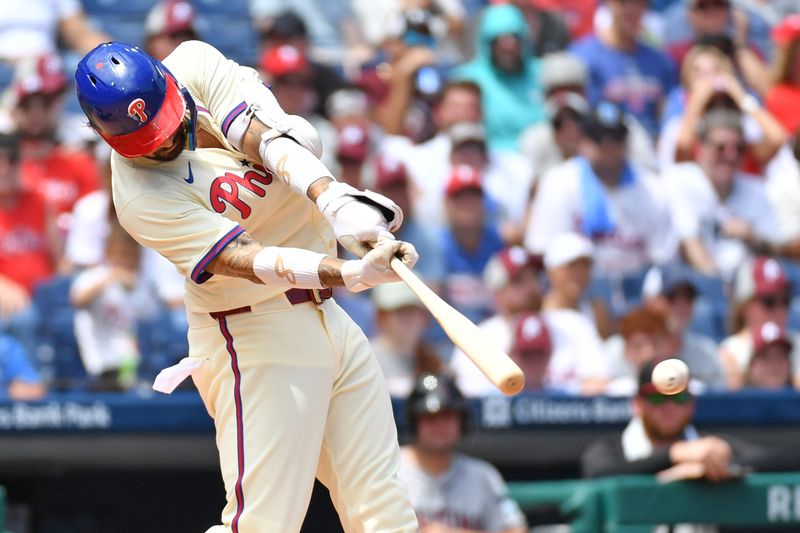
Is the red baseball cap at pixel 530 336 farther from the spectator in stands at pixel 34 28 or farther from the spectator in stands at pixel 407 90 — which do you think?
the spectator in stands at pixel 34 28

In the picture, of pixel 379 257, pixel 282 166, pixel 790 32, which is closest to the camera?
pixel 379 257

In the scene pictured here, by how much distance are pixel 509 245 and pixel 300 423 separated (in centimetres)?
390

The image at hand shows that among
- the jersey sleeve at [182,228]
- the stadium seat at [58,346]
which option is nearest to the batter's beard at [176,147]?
the jersey sleeve at [182,228]

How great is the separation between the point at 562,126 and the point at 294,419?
14.7 ft

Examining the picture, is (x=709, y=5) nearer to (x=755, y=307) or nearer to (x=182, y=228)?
(x=755, y=307)

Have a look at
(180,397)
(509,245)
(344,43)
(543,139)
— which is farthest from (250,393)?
(344,43)

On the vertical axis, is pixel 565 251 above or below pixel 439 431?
above

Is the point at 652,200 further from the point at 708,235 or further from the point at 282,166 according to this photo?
the point at 282,166

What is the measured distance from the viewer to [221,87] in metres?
3.85

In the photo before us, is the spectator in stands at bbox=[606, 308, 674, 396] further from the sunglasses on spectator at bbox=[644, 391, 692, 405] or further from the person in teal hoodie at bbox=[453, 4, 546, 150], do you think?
the person in teal hoodie at bbox=[453, 4, 546, 150]

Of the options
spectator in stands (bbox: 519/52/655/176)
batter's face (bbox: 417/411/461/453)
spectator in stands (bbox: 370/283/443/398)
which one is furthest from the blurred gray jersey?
spectator in stands (bbox: 519/52/655/176)

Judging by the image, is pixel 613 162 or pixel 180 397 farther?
pixel 613 162

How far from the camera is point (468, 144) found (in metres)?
7.53

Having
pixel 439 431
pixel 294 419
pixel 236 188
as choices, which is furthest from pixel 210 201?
pixel 439 431
